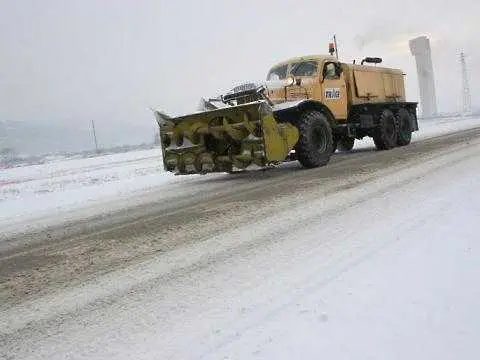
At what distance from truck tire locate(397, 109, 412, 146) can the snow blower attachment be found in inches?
240

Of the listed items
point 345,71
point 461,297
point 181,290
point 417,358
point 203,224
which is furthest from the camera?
point 345,71

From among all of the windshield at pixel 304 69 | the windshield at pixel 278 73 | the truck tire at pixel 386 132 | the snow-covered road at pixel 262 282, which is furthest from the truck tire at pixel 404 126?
the snow-covered road at pixel 262 282

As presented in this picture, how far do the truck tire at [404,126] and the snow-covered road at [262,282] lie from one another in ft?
27.1

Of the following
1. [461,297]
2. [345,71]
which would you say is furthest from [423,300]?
[345,71]

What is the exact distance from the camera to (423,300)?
2.88m

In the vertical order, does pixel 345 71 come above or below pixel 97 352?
above

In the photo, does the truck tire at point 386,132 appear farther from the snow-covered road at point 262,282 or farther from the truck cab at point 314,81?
the snow-covered road at point 262,282

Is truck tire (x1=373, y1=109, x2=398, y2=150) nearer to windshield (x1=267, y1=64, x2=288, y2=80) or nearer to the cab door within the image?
the cab door

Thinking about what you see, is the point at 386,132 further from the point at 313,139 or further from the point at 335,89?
the point at 313,139

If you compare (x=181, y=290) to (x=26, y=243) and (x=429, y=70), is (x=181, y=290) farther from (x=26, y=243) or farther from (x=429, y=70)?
(x=429, y=70)

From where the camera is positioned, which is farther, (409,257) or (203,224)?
(203,224)

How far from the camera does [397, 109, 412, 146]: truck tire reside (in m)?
14.5

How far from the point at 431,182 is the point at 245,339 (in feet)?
16.3

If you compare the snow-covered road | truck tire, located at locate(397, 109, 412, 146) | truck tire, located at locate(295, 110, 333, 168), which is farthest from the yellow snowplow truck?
the snow-covered road
